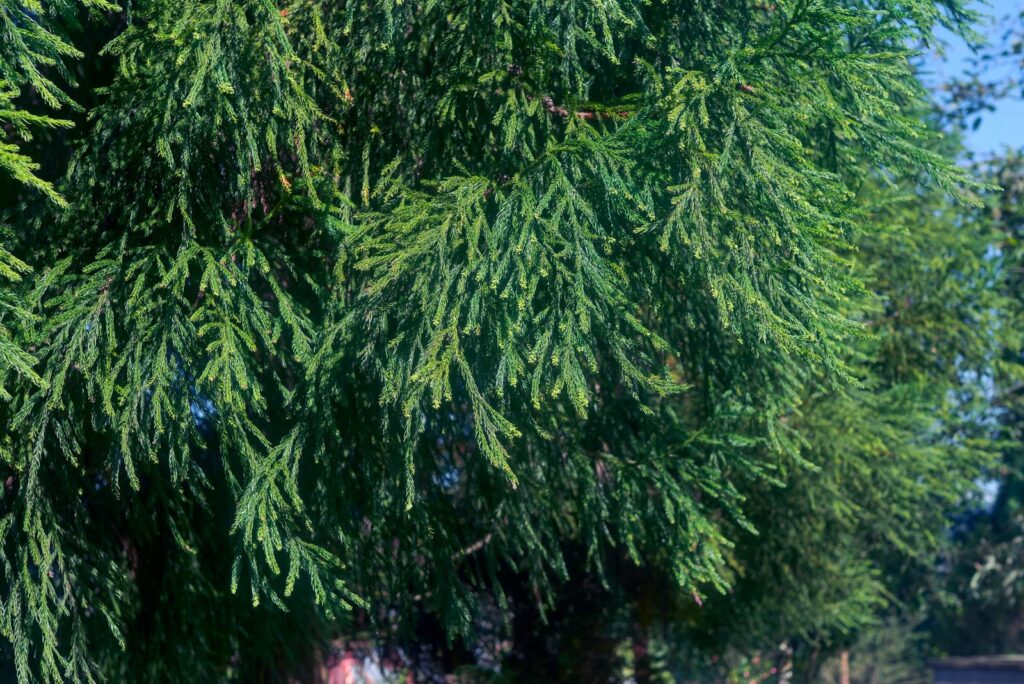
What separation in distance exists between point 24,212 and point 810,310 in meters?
4.95

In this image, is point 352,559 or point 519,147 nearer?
point 519,147

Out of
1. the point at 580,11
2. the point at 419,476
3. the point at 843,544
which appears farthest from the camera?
the point at 843,544

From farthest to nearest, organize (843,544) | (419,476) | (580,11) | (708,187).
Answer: (843,544), (419,476), (580,11), (708,187)

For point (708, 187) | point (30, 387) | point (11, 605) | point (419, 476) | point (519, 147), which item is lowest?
point (11, 605)

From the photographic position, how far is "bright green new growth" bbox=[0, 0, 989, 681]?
21.9 ft

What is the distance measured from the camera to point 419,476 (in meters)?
8.10

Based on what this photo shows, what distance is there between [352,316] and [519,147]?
4.95 feet

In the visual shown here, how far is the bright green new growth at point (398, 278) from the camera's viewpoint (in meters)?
6.67

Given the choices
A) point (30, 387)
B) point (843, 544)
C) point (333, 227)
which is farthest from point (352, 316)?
point (843, 544)

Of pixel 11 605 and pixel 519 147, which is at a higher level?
pixel 519 147

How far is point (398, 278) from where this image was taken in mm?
6965

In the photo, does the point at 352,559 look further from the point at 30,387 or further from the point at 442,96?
the point at 442,96

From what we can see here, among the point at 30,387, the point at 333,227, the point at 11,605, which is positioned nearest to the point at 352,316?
the point at 333,227

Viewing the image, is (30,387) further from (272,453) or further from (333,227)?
(333,227)
